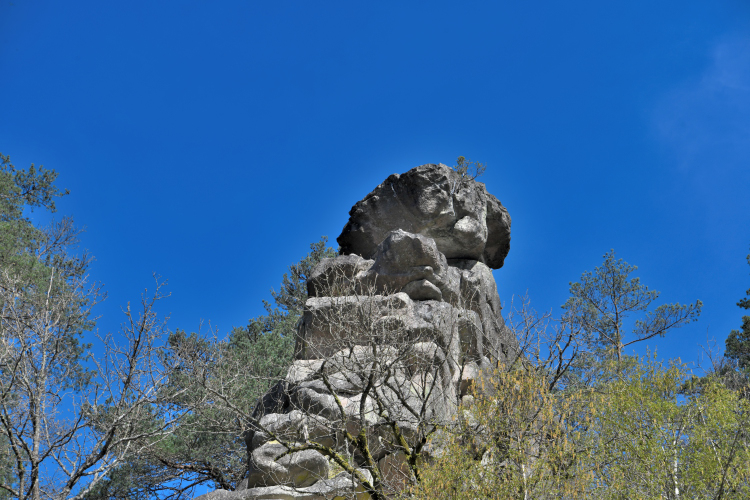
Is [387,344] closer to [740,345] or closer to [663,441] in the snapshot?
[663,441]

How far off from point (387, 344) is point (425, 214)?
5817 mm

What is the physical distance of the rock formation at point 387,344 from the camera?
1068 cm

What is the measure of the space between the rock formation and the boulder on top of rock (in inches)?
1.2

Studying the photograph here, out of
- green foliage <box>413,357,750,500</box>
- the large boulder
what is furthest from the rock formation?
green foliage <box>413,357,750,500</box>

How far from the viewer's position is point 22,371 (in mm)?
10641

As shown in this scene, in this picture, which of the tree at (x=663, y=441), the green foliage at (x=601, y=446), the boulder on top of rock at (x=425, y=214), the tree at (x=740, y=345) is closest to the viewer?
the green foliage at (x=601, y=446)

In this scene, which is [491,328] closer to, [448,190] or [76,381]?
[448,190]

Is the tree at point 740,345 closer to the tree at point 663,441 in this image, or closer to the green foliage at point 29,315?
the tree at point 663,441

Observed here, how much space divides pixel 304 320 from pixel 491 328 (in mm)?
4862

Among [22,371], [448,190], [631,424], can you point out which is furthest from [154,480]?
[631,424]

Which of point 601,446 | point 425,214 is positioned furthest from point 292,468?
point 425,214

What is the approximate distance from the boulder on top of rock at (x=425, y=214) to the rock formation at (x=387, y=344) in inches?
1.2

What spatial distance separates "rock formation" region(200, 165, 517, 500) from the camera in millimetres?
10680

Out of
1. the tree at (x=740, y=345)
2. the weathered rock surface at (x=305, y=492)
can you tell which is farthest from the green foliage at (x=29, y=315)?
the tree at (x=740, y=345)
